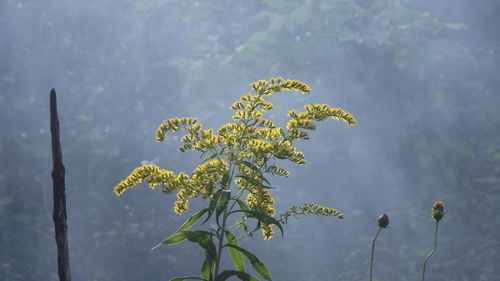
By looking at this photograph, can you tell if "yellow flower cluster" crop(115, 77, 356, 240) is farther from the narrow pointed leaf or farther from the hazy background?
the hazy background

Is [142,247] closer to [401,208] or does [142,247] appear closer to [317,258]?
[317,258]

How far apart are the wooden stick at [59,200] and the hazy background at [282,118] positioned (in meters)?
5.35

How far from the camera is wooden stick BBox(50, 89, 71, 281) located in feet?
4.30

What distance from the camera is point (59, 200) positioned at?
1.34 m

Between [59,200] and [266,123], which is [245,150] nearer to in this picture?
[266,123]

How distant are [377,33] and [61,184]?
9.11m

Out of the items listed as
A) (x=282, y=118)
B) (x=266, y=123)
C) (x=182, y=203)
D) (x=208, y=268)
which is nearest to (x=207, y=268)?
(x=208, y=268)

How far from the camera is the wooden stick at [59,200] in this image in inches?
51.6

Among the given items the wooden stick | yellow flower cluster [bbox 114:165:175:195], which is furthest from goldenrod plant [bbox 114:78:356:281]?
the wooden stick

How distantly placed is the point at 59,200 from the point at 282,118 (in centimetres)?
771

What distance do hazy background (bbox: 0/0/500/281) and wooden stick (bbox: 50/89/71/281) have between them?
5.35 m

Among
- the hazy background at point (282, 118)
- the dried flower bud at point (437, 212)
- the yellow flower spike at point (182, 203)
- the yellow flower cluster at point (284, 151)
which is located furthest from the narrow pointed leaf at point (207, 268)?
the hazy background at point (282, 118)

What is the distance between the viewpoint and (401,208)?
7637 millimetres

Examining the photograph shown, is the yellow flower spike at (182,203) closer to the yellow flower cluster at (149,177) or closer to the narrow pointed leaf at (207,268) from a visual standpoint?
the yellow flower cluster at (149,177)
